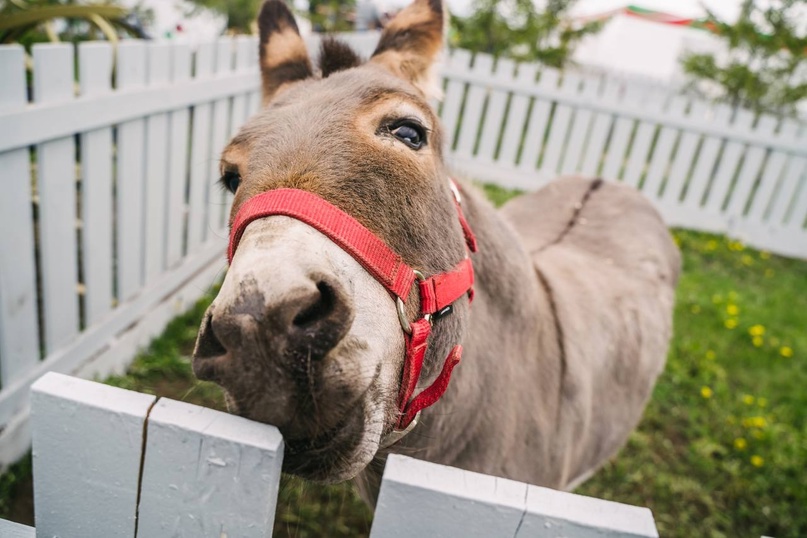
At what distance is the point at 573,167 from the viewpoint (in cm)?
770

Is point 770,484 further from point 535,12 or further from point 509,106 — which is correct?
point 535,12

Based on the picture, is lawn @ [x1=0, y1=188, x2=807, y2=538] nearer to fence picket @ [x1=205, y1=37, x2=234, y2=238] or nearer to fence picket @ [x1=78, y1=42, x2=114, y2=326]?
fence picket @ [x1=78, y1=42, x2=114, y2=326]

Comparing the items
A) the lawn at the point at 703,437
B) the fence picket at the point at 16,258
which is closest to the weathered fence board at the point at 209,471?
the lawn at the point at 703,437

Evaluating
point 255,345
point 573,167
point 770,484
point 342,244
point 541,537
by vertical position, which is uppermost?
point 342,244

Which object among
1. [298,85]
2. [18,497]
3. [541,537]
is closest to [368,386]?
[541,537]

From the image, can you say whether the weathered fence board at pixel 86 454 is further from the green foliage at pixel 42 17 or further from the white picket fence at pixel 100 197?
the green foliage at pixel 42 17

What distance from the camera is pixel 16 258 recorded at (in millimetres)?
2414

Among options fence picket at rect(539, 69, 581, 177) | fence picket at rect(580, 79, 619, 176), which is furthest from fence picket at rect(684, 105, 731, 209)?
fence picket at rect(539, 69, 581, 177)

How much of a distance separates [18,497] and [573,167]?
7.25 meters

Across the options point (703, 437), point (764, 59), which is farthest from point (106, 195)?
point (764, 59)

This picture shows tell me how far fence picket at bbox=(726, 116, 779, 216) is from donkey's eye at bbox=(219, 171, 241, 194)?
760 centimetres

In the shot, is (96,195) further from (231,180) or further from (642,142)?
(642,142)

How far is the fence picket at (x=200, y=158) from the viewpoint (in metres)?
3.65

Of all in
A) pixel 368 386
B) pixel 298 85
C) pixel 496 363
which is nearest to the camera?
pixel 368 386
